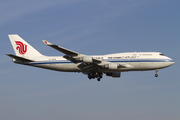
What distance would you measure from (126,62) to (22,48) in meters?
21.6

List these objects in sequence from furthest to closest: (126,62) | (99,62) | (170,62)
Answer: (170,62)
(126,62)
(99,62)

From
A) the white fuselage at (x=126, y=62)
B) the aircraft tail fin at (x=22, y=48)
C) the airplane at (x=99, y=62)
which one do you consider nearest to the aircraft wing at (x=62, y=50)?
the airplane at (x=99, y=62)

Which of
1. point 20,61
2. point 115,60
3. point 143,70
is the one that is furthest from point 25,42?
point 143,70

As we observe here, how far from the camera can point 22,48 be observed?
192 ft

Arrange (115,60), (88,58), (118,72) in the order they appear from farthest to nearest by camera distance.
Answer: (118,72), (115,60), (88,58)

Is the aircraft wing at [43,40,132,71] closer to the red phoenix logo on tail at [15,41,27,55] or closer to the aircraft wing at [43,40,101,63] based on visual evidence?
the aircraft wing at [43,40,101,63]

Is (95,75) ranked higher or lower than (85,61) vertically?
lower

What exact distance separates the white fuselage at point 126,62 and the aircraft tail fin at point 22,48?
123 inches

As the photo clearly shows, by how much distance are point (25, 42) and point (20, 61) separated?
636cm

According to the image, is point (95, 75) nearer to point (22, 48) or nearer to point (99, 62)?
point (99, 62)

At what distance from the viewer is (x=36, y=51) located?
191 ft

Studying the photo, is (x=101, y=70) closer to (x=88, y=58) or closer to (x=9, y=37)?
(x=88, y=58)

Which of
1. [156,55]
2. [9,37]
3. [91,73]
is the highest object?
[9,37]

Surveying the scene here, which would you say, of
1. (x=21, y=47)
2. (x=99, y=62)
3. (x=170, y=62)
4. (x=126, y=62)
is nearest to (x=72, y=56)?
A: (x=99, y=62)
